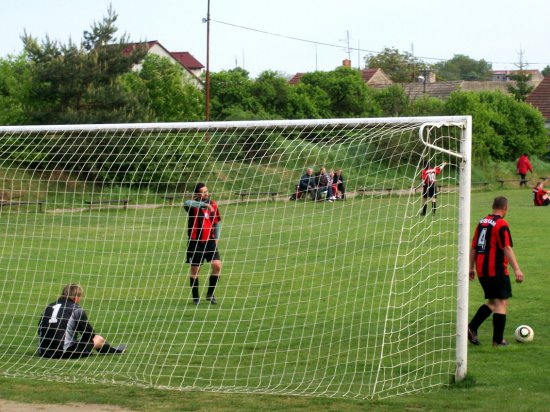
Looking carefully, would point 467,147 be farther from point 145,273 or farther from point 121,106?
point 121,106

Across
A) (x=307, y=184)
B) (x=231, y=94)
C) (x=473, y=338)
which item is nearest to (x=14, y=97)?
(x=231, y=94)

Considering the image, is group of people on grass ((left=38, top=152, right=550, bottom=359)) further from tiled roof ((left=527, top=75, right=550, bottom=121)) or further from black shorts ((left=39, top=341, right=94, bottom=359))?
tiled roof ((left=527, top=75, right=550, bottom=121))

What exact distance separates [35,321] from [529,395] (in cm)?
622

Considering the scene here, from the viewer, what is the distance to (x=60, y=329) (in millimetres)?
9016

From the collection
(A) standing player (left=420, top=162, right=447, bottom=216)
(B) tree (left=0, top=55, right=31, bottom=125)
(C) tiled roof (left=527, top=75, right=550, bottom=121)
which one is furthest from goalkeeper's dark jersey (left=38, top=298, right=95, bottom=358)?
(C) tiled roof (left=527, top=75, right=550, bottom=121)

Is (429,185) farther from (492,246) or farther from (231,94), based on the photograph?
(231,94)

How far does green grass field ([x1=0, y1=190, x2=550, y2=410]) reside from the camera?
25.1 ft

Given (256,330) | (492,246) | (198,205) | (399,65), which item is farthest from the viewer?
(399,65)

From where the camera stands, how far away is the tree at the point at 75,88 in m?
33.2

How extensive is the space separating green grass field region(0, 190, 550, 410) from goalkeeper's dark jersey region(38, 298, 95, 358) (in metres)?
0.17

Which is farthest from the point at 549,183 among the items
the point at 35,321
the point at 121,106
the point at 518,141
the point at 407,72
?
the point at 407,72

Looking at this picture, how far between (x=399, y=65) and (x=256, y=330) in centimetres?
8751

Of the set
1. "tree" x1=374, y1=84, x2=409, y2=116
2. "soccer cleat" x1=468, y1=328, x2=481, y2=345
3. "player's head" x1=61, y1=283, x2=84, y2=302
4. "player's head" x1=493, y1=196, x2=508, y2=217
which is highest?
"tree" x1=374, y1=84, x2=409, y2=116

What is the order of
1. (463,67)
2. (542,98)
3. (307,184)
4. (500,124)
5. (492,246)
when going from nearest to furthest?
1. (492,246)
2. (307,184)
3. (500,124)
4. (542,98)
5. (463,67)
